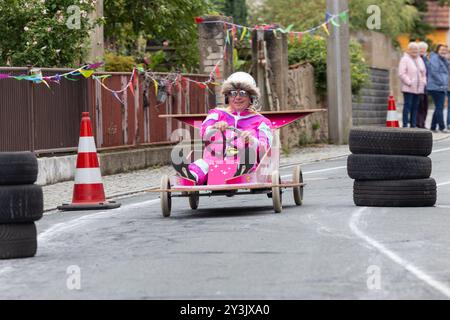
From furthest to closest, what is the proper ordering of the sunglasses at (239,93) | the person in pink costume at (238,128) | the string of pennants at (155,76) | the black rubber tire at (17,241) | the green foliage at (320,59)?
the green foliage at (320,59)
the string of pennants at (155,76)
the sunglasses at (239,93)
the person in pink costume at (238,128)
the black rubber tire at (17,241)

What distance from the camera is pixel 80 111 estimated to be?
2167 cm

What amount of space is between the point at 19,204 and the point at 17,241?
0.29 metres

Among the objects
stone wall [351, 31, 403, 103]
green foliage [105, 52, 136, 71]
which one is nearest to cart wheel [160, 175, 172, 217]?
green foliage [105, 52, 136, 71]

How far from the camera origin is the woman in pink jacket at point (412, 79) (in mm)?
31141

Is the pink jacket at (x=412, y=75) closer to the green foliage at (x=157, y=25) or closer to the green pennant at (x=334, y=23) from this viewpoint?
the green pennant at (x=334, y=23)

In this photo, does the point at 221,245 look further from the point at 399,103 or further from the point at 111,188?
the point at 399,103

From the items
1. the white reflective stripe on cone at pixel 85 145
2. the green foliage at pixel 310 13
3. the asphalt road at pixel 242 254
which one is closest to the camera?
the asphalt road at pixel 242 254

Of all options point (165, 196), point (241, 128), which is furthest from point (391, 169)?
point (165, 196)

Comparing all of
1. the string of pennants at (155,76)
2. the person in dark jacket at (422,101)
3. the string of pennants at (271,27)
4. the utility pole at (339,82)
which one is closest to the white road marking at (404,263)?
the string of pennants at (155,76)

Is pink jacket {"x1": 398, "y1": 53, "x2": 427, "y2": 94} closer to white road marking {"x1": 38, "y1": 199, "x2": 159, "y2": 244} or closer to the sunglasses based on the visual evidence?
white road marking {"x1": 38, "y1": 199, "x2": 159, "y2": 244}

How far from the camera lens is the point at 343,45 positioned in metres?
29.8

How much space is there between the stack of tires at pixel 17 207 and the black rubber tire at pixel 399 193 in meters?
4.26

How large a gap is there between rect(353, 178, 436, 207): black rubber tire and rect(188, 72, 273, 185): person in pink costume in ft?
3.73

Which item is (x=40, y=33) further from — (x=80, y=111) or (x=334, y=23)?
(x=334, y=23)
